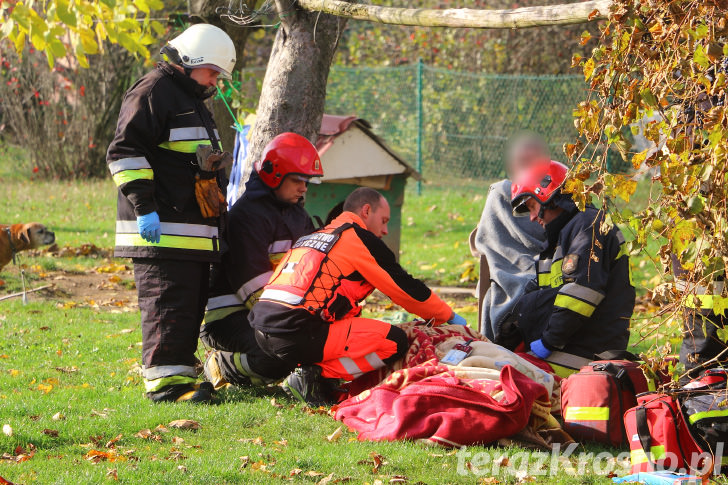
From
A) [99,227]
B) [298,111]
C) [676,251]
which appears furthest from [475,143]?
[676,251]

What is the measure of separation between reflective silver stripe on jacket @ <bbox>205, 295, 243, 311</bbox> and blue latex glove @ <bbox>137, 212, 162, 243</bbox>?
0.82 metres

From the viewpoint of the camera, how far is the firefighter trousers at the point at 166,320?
538 cm

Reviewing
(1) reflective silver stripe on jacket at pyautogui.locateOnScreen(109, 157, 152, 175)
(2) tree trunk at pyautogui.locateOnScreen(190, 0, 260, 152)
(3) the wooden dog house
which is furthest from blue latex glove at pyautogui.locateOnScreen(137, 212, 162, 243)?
(3) the wooden dog house

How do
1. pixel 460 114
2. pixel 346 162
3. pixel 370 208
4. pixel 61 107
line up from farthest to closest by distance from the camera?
pixel 61 107 → pixel 460 114 → pixel 346 162 → pixel 370 208

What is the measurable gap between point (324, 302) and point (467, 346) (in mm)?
890

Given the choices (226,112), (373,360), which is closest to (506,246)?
(373,360)

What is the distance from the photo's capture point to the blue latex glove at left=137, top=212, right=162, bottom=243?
523cm

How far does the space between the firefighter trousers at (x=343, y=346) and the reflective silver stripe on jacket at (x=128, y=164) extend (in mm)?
1226

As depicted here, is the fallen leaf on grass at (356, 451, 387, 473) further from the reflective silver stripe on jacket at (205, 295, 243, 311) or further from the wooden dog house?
the wooden dog house

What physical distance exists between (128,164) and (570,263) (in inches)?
107

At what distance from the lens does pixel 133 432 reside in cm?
473

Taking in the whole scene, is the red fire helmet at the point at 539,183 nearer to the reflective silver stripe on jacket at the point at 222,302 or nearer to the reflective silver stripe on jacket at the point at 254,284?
the reflective silver stripe on jacket at the point at 254,284

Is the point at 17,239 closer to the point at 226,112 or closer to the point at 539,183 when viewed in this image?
the point at 226,112

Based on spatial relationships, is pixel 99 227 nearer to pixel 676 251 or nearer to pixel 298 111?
pixel 298 111
